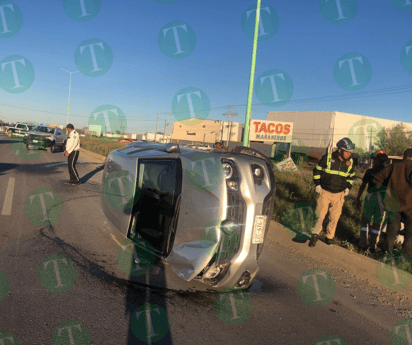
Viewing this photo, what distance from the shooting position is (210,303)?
3402 mm

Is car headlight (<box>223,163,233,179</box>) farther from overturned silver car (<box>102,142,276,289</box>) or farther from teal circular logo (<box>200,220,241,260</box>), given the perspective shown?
teal circular logo (<box>200,220,241,260</box>)

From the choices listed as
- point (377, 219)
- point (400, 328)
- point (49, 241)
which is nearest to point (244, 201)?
point (400, 328)

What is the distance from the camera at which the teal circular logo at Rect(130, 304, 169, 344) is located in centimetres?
273

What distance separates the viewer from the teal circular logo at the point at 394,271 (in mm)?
4328

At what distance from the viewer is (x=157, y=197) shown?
4.04 meters

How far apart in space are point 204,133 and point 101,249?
3415 inches

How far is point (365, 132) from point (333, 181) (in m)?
75.9

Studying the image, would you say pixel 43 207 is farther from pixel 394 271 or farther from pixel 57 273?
pixel 394 271

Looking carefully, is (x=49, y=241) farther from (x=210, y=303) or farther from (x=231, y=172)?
(x=231, y=172)

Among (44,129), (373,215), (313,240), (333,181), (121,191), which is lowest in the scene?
(313,240)

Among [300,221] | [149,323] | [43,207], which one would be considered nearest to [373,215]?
[300,221]

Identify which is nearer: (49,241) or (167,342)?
(167,342)

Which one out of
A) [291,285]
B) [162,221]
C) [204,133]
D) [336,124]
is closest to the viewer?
[162,221]

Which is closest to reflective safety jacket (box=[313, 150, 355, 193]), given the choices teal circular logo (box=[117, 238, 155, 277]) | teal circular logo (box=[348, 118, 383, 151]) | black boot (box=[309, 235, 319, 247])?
black boot (box=[309, 235, 319, 247])
